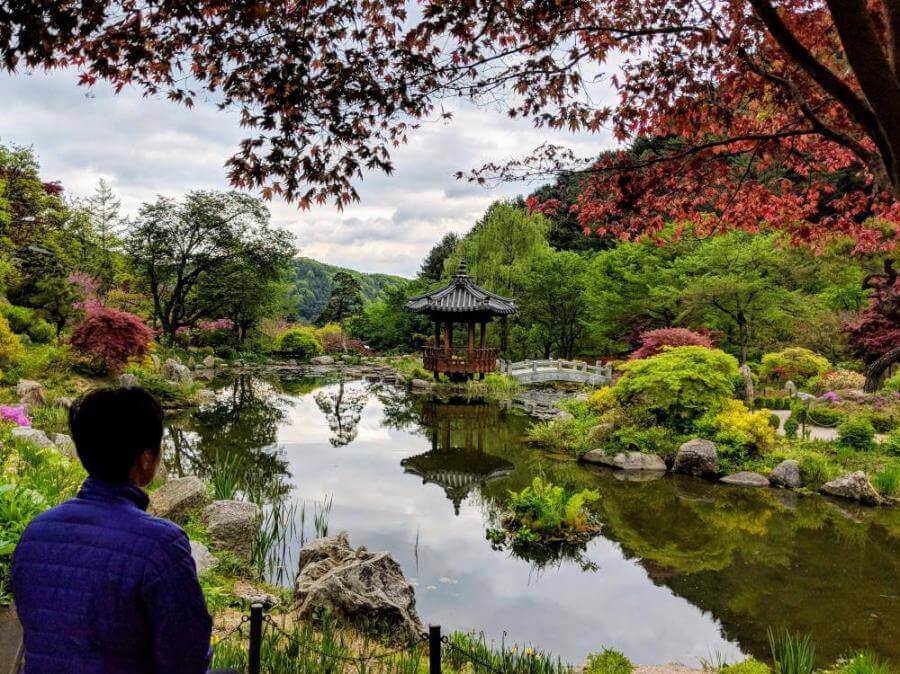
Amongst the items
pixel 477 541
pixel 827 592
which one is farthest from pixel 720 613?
pixel 477 541

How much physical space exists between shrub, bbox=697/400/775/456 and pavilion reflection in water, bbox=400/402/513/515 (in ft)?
11.7

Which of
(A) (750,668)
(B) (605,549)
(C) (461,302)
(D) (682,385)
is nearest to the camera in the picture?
(A) (750,668)

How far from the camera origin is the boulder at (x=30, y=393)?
10.5 metres

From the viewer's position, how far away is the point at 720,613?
498cm

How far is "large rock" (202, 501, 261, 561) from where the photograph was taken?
17.4ft

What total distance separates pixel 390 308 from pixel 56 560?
31.0 metres

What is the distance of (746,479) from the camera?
29.1 ft

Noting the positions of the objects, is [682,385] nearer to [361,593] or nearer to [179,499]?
[361,593]

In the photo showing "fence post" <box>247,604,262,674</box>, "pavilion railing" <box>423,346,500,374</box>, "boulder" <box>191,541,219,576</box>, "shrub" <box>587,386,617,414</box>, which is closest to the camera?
"fence post" <box>247,604,262,674</box>

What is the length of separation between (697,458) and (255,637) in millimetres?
8238

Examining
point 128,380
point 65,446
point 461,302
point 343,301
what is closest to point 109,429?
point 65,446

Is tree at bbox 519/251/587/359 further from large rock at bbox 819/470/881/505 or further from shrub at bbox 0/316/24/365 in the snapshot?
shrub at bbox 0/316/24/365

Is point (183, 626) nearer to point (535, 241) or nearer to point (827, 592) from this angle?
point (827, 592)

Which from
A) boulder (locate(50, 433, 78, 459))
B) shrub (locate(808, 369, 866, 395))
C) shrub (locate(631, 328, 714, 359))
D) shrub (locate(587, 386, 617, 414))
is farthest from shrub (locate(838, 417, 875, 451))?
boulder (locate(50, 433, 78, 459))
